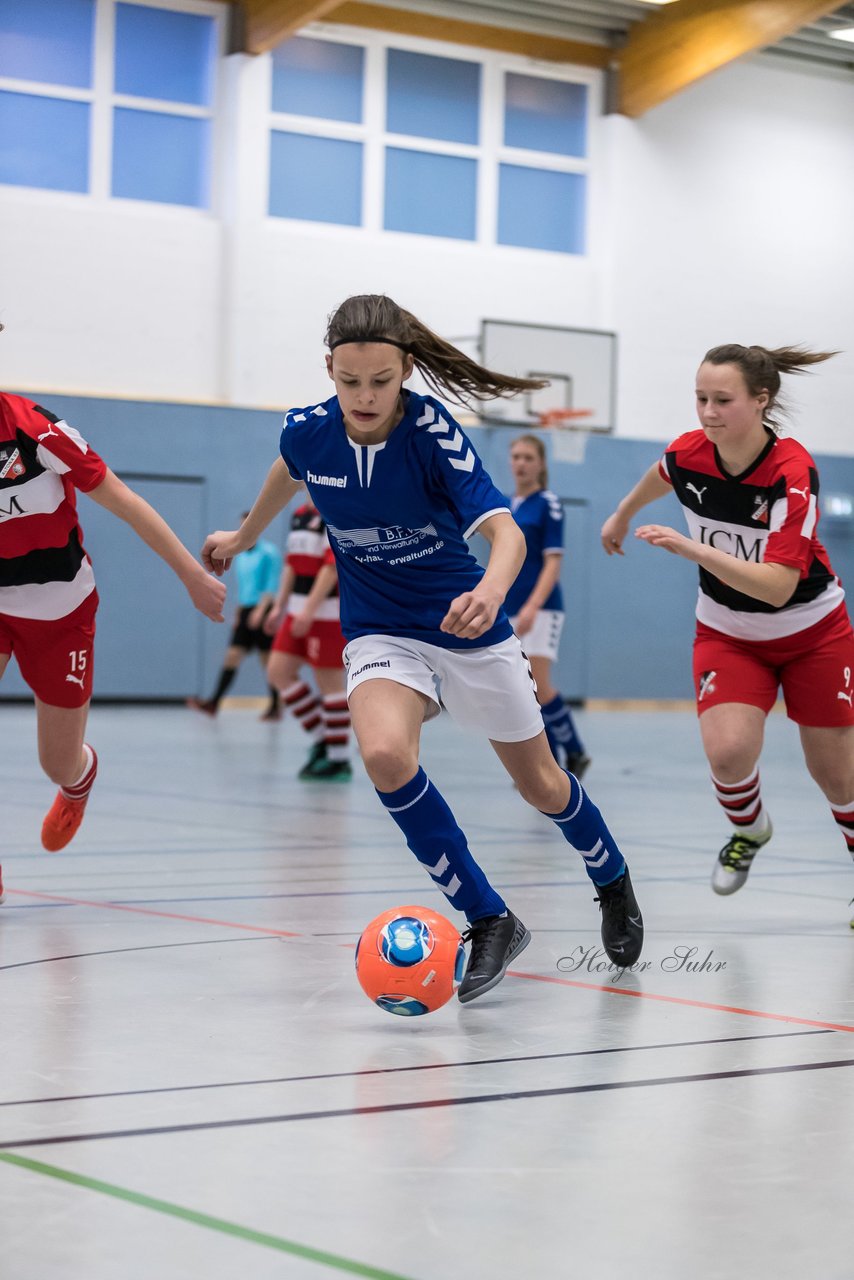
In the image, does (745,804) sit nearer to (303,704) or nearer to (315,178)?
(303,704)

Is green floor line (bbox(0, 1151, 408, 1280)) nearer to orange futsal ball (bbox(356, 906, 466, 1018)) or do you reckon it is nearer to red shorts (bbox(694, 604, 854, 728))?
orange futsal ball (bbox(356, 906, 466, 1018))

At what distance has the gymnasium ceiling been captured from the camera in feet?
65.1

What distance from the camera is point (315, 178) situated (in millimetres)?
20500

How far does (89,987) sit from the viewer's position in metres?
4.05

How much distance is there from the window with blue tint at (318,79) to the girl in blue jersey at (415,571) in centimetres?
1707

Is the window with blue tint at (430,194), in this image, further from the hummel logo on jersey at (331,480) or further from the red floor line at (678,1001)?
the red floor line at (678,1001)

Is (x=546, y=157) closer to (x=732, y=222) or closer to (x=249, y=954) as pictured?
(x=732, y=222)

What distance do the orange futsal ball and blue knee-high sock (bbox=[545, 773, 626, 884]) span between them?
24.6 inches

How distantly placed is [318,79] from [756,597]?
16.9 meters

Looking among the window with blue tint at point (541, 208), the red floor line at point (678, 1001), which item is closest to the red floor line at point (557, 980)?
the red floor line at point (678, 1001)

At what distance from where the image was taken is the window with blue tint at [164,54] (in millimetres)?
19312

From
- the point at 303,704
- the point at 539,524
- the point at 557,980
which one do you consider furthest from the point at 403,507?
the point at 303,704

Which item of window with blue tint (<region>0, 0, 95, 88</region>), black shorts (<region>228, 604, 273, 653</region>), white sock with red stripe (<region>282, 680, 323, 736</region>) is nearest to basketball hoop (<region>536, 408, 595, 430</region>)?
black shorts (<region>228, 604, 273, 653</region>)

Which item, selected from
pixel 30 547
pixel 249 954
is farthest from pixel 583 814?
pixel 30 547
